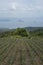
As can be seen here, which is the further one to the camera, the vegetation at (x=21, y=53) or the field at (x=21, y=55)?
the vegetation at (x=21, y=53)

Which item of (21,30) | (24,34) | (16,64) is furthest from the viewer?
(21,30)

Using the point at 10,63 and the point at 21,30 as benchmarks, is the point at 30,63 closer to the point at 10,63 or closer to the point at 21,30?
the point at 10,63

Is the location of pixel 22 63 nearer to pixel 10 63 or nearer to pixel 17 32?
pixel 10 63

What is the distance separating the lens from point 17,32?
78938 millimetres

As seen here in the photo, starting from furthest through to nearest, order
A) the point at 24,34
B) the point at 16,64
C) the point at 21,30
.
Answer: the point at 21,30, the point at 24,34, the point at 16,64

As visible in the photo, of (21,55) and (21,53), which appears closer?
(21,55)

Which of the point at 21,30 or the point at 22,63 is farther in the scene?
the point at 21,30

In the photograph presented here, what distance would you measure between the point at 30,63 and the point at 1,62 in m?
1.74

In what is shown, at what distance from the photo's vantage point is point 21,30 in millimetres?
83125

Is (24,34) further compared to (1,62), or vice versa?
(24,34)

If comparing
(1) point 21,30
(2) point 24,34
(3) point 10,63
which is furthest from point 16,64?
(1) point 21,30

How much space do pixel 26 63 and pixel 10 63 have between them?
99 centimetres

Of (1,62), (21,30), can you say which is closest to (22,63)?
(1,62)

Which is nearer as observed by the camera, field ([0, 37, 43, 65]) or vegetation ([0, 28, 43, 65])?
field ([0, 37, 43, 65])
